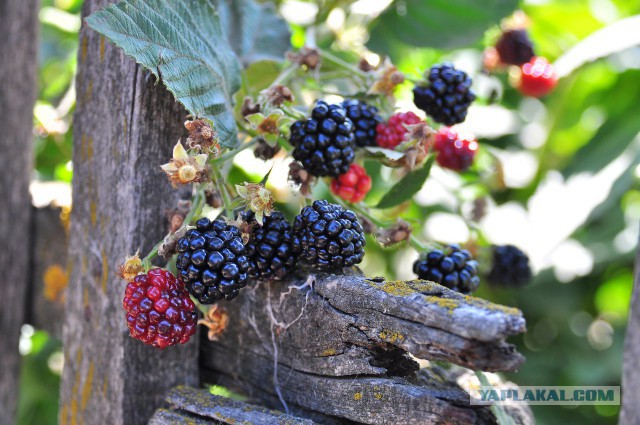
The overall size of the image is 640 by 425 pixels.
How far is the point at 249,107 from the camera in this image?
1004 millimetres

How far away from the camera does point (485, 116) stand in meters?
1.98

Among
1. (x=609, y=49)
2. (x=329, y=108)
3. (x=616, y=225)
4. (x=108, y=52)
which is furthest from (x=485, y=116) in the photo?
(x=108, y=52)

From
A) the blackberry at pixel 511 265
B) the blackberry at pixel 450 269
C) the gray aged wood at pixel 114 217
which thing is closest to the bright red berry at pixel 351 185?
the blackberry at pixel 450 269

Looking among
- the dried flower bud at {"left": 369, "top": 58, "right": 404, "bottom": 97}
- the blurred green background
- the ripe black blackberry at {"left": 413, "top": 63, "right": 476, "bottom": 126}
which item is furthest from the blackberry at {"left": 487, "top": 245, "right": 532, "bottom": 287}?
the dried flower bud at {"left": 369, "top": 58, "right": 404, "bottom": 97}

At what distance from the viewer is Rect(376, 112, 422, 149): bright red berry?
109 cm

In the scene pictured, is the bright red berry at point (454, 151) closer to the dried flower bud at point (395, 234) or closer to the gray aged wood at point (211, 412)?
the dried flower bud at point (395, 234)

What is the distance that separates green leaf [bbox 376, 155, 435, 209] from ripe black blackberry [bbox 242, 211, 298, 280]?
0.90ft

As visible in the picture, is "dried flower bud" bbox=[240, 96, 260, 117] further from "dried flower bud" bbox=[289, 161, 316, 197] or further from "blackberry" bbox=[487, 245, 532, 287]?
"blackberry" bbox=[487, 245, 532, 287]

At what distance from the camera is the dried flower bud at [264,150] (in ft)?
3.30

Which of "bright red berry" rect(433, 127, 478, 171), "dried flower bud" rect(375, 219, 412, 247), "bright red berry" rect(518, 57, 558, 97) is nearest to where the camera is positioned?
"dried flower bud" rect(375, 219, 412, 247)

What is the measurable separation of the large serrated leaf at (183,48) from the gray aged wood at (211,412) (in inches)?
15.4

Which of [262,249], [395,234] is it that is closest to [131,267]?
[262,249]

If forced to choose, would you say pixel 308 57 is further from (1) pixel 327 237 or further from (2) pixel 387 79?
(1) pixel 327 237

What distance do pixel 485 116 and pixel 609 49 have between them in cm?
40
